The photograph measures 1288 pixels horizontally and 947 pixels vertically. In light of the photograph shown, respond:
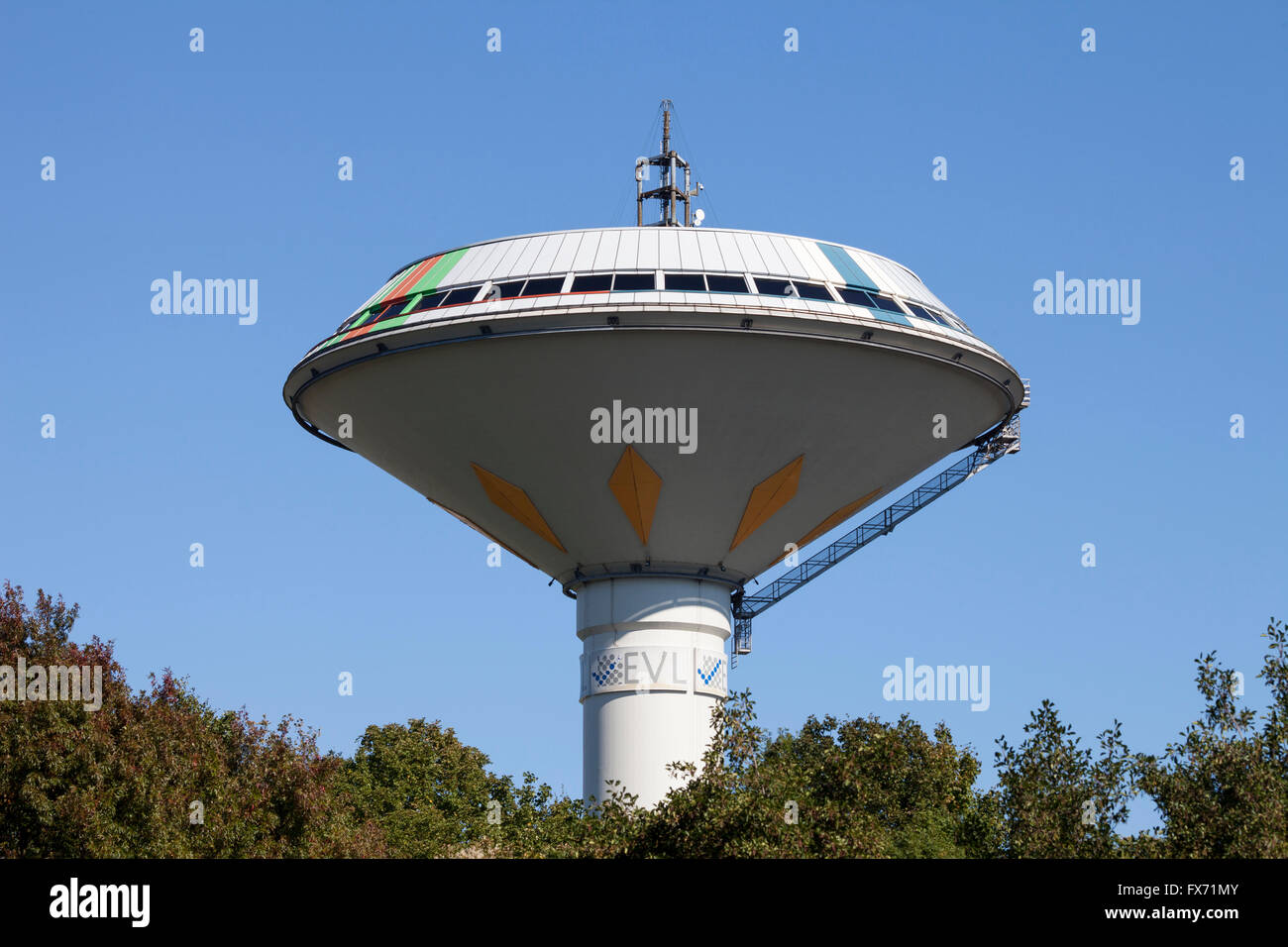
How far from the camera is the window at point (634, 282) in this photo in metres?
28.2

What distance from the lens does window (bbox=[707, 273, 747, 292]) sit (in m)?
28.4

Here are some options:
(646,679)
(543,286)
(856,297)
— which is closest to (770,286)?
(856,297)

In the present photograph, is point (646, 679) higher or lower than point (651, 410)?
lower

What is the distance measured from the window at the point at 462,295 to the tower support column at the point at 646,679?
5.80 m

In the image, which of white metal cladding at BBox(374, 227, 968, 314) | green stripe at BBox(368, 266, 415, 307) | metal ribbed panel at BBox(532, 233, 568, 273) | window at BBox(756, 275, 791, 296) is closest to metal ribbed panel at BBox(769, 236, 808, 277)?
white metal cladding at BBox(374, 227, 968, 314)

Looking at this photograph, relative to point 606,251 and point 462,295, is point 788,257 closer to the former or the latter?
point 606,251

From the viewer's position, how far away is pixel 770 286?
28.7m

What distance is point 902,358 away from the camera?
2905cm

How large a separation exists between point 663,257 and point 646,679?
730cm

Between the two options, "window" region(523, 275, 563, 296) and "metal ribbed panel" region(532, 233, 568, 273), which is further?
"metal ribbed panel" region(532, 233, 568, 273)

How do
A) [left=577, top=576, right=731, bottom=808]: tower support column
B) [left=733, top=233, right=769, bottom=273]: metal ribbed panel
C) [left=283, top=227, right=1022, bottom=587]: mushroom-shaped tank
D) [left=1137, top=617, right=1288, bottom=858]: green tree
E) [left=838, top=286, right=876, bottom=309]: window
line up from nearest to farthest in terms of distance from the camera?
[left=1137, top=617, right=1288, bottom=858]: green tree, [left=283, top=227, right=1022, bottom=587]: mushroom-shaped tank, [left=838, top=286, right=876, bottom=309]: window, [left=733, top=233, right=769, bottom=273]: metal ribbed panel, [left=577, top=576, right=731, bottom=808]: tower support column

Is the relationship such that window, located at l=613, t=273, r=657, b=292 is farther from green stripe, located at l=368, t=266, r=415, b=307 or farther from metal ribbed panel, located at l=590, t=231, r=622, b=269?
green stripe, located at l=368, t=266, r=415, b=307
